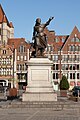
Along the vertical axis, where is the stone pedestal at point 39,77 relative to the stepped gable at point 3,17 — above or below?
below

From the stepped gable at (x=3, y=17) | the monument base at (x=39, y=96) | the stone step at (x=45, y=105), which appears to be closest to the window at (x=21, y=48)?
the stepped gable at (x=3, y=17)

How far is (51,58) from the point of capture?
77938 mm

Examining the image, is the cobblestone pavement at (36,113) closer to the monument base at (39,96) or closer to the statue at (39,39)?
the monument base at (39,96)

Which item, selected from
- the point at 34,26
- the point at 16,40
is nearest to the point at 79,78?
the point at 16,40

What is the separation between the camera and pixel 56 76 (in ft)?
252

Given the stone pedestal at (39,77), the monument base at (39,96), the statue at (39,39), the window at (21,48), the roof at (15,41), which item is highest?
the roof at (15,41)

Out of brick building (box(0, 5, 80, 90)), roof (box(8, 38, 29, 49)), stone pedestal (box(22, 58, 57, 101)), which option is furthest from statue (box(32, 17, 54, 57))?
roof (box(8, 38, 29, 49))

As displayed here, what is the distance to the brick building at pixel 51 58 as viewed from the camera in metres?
76.4

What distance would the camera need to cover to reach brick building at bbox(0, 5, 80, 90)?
7638 cm

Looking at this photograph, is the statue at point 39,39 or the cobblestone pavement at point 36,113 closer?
the cobblestone pavement at point 36,113

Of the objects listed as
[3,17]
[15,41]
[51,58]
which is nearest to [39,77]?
[51,58]

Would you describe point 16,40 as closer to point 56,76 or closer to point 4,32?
point 4,32

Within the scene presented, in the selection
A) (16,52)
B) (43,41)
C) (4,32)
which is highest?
(4,32)

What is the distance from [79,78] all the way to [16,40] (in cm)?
1778
